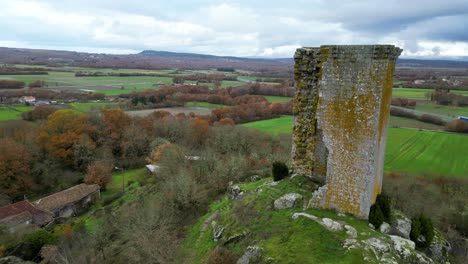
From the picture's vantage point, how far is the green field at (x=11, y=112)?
139 feet

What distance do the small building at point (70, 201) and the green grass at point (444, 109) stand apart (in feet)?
160

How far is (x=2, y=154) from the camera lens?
94.0ft

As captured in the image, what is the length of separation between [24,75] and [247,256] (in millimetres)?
93412

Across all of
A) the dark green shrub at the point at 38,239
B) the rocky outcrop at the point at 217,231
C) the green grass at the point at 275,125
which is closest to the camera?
the rocky outcrop at the point at 217,231

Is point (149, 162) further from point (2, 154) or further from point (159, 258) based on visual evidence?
point (159, 258)

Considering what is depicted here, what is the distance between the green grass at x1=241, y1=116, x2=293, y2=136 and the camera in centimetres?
4303

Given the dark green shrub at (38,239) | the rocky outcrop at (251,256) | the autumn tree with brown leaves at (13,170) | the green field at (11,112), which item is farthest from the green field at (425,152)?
the green field at (11,112)

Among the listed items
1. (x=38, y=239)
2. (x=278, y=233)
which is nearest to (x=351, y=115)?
(x=278, y=233)

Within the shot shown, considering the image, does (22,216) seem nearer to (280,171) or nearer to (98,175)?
(98,175)

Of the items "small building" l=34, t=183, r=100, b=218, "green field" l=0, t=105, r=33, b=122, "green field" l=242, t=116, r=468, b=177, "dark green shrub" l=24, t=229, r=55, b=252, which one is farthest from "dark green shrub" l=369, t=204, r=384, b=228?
"green field" l=0, t=105, r=33, b=122

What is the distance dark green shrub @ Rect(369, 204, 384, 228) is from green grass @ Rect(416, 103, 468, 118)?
44.9 m

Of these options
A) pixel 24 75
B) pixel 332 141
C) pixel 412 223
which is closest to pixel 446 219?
pixel 412 223

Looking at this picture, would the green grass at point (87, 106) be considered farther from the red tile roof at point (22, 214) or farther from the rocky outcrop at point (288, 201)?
the rocky outcrop at point (288, 201)

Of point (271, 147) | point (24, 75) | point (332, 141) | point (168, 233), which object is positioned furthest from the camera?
point (24, 75)
